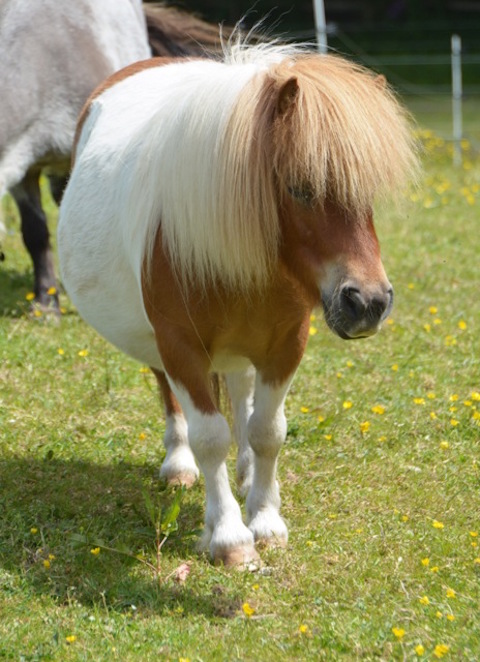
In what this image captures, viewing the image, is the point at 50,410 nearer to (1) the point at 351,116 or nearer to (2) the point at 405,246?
(1) the point at 351,116

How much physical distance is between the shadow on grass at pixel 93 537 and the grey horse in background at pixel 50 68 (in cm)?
223

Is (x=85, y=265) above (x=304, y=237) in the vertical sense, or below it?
below

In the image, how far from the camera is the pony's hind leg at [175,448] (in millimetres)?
4363

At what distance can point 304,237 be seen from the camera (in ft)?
10.3

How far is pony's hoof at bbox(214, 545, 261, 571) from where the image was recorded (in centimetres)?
353

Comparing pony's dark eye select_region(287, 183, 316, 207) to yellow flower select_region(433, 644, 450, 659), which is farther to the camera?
pony's dark eye select_region(287, 183, 316, 207)

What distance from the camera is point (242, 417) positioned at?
4.26 metres

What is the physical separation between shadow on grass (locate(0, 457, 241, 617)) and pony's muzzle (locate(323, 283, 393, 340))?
38.9 inches

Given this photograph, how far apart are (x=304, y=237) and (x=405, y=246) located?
5.31 meters

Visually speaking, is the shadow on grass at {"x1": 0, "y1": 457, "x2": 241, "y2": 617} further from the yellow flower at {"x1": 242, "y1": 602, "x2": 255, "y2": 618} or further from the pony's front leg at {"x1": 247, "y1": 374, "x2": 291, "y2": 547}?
the pony's front leg at {"x1": 247, "y1": 374, "x2": 291, "y2": 547}

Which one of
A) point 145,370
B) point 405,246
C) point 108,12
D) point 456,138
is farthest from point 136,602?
point 456,138

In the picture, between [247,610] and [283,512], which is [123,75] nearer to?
[283,512]

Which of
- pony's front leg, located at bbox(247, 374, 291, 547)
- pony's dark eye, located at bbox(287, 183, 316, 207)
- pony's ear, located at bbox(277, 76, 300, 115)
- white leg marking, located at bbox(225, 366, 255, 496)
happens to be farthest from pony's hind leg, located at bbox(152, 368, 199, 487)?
pony's ear, located at bbox(277, 76, 300, 115)

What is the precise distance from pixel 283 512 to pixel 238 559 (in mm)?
560
